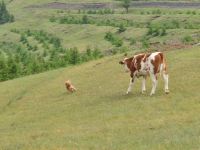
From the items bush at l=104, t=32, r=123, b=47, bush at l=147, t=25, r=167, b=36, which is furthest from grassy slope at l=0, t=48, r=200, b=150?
bush at l=147, t=25, r=167, b=36

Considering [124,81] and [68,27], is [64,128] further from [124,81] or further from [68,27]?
[68,27]

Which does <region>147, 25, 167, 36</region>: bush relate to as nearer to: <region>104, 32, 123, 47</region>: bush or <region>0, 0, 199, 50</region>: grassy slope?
<region>0, 0, 199, 50</region>: grassy slope

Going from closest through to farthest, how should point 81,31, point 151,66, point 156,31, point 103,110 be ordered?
point 103,110 → point 151,66 → point 156,31 → point 81,31

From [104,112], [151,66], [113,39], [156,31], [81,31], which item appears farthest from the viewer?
[81,31]

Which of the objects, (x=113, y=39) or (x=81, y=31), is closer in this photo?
(x=113, y=39)

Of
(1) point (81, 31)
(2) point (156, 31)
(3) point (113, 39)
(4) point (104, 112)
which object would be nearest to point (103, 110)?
(4) point (104, 112)

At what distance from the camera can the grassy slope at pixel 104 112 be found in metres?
19.3

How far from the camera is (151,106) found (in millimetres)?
26609

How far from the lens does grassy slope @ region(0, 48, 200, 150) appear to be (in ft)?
63.4

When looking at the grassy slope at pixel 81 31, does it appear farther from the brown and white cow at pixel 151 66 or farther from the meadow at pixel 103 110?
the brown and white cow at pixel 151 66

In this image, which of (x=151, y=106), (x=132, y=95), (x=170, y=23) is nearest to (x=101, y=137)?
(x=151, y=106)

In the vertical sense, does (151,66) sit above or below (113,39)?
above

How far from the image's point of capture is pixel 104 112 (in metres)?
27.4

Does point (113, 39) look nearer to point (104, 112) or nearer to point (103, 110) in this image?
point (103, 110)
